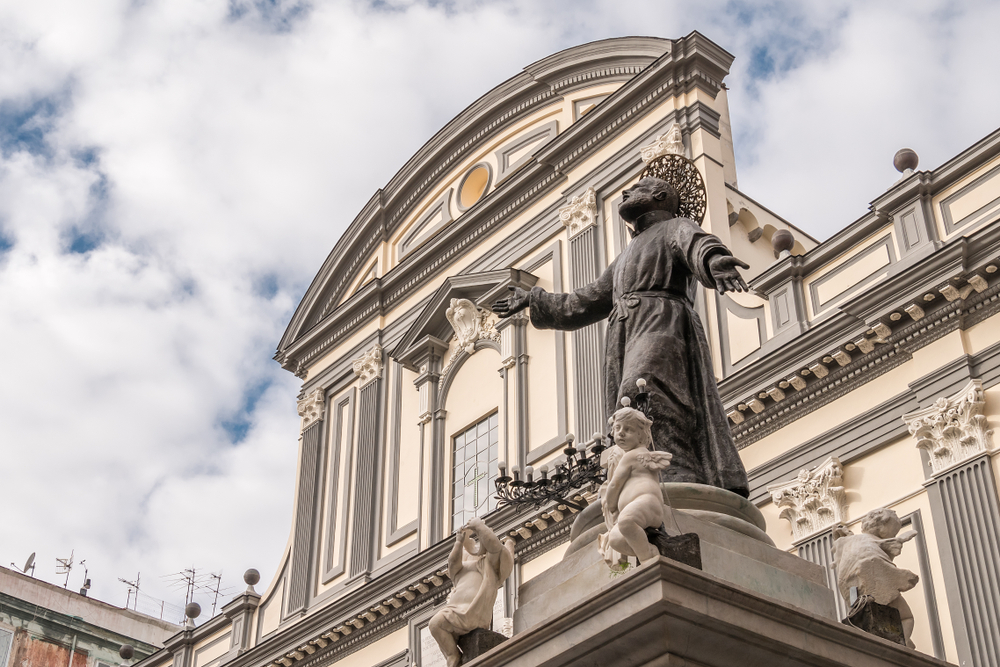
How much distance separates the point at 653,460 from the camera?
5.48 m

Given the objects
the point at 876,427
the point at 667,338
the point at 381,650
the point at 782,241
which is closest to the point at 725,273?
the point at 667,338

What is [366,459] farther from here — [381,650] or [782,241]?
[782,241]

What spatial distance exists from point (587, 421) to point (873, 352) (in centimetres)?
478

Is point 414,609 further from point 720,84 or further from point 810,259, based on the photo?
point 720,84

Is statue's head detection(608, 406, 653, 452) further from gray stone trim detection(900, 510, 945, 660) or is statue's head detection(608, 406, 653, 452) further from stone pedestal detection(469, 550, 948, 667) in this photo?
gray stone trim detection(900, 510, 945, 660)

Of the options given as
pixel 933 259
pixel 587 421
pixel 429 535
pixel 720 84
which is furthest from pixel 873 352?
pixel 429 535

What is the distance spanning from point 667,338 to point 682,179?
1382 mm

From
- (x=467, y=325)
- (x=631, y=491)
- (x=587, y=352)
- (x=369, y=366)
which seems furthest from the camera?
(x=369, y=366)

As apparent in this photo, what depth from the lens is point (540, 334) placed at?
19.1 metres

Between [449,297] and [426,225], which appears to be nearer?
[449,297]

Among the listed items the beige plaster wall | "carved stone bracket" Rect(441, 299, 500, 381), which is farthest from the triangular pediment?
the beige plaster wall

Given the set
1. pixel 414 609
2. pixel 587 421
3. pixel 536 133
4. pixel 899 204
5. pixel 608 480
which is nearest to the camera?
pixel 608 480

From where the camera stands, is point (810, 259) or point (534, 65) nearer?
point (810, 259)

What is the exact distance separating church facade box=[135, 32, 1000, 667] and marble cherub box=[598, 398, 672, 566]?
5.59 m
